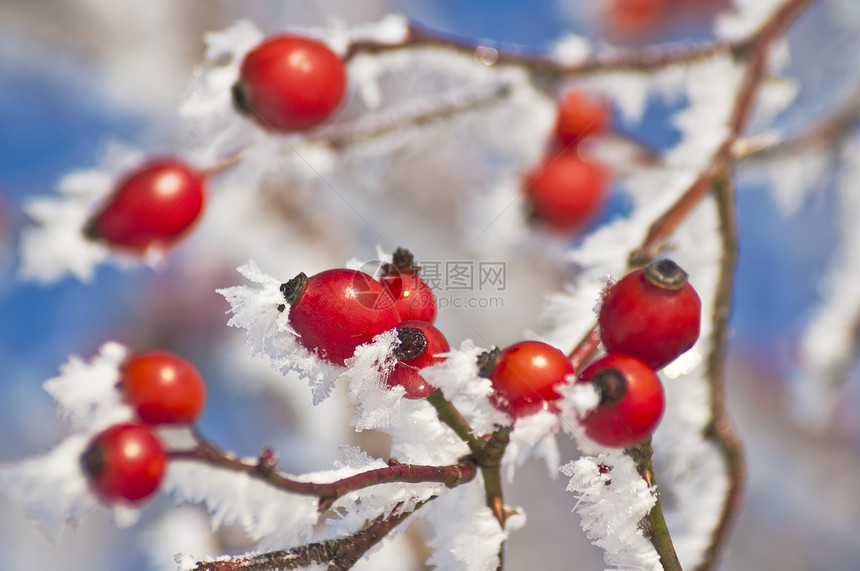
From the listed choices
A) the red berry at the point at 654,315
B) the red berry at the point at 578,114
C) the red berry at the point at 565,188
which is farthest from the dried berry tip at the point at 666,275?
the red berry at the point at 565,188

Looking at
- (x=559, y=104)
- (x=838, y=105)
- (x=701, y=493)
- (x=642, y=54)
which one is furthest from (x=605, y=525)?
(x=838, y=105)

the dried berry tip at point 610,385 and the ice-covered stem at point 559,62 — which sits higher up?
the ice-covered stem at point 559,62

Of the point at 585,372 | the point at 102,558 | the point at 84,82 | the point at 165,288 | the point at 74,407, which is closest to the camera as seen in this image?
the point at 585,372

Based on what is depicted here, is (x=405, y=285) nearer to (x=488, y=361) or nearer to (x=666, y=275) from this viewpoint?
(x=488, y=361)

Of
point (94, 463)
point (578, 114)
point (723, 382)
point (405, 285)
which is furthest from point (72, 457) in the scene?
point (578, 114)

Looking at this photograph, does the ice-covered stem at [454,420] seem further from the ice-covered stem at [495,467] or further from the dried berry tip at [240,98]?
the dried berry tip at [240,98]

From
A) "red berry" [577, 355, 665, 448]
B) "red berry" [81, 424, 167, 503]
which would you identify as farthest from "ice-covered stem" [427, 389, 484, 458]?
"red berry" [81, 424, 167, 503]

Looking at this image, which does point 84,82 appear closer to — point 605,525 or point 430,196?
point 430,196
